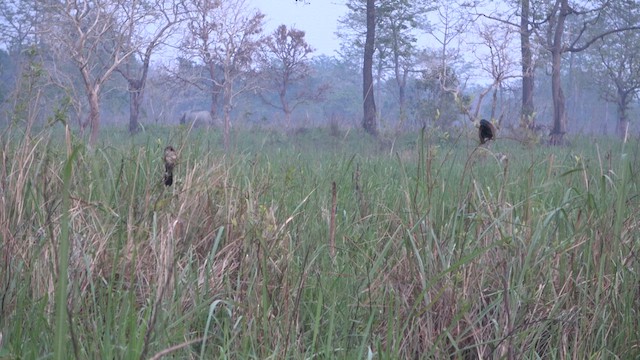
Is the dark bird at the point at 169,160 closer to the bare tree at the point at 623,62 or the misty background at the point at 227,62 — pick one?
the misty background at the point at 227,62

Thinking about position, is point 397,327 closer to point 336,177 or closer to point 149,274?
point 149,274

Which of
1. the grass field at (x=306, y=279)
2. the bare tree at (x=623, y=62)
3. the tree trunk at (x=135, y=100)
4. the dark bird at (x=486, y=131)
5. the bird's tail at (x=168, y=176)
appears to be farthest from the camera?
the bare tree at (x=623, y=62)

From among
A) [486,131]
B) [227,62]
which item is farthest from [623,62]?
[486,131]

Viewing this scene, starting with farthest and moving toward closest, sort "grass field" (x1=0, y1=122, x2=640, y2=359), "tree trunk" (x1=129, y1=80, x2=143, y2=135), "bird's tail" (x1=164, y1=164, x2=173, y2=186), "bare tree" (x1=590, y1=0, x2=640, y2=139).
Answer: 1. "bare tree" (x1=590, y1=0, x2=640, y2=139)
2. "tree trunk" (x1=129, y1=80, x2=143, y2=135)
3. "bird's tail" (x1=164, y1=164, x2=173, y2=186)
4. "grass field" (x1=0, y1=122, x2=640, y2=359)

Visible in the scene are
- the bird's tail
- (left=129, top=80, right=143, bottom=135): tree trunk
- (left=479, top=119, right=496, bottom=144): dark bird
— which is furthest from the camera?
(left=129, top=80, right=143, bottom=135): tree trunk

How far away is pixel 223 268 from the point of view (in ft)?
9.37

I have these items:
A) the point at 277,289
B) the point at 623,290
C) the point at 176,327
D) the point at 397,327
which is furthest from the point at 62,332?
the point at 623,290

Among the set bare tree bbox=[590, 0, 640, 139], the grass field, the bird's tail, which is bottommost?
the grass field

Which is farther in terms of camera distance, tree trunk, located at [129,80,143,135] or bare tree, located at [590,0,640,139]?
bare tree, located at [590,0,640,139]

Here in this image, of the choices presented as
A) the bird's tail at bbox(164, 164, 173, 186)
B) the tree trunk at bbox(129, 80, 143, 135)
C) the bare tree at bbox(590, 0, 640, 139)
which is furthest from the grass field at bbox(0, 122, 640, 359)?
the bare tree at bbox(590, 0, 640, 139)

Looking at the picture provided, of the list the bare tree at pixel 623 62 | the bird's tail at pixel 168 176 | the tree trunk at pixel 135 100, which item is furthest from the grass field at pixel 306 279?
the bare tree at pixel 623 62

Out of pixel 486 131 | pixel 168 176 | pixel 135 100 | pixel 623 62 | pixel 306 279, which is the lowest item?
pixel 306 279

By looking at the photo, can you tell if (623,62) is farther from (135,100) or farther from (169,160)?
(169,160)

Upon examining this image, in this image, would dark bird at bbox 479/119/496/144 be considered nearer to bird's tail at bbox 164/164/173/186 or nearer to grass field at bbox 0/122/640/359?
grass field at bbox 0/122/640/359
